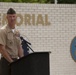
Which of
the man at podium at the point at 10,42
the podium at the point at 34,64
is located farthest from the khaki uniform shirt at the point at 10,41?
the podium at the point at 34,64

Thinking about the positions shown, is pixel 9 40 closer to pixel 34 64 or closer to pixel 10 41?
pixel 10 41

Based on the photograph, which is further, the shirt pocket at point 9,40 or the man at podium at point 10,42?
the shirt pocket at point 9,40

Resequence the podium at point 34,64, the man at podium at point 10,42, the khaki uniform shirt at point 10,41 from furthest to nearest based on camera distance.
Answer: the khaki uniform shirt at point 10,41
the man at podium at point 10,42
the podium at point 34,64

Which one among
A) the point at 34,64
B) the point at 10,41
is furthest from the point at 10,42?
the point at 34,64

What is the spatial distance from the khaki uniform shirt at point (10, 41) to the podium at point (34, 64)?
2.03ft

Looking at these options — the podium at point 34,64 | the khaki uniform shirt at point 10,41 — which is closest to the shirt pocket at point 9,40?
the khaki uniform shirt at point 10,41

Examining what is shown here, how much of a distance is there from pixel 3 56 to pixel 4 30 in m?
0.41

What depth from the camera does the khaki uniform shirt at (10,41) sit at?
16.3ft

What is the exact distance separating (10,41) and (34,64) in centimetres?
80

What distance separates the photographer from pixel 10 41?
500 centimetres

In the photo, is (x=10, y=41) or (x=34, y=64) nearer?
(x=34, y=64)

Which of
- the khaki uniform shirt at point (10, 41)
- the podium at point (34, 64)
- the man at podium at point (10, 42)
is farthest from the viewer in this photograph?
the khaki uniform shirt at point (10, 41)

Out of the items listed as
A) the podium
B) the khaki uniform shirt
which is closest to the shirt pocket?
the khaki uniform shirt

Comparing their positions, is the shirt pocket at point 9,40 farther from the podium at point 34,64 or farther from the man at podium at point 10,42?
the podium at point 34,64
